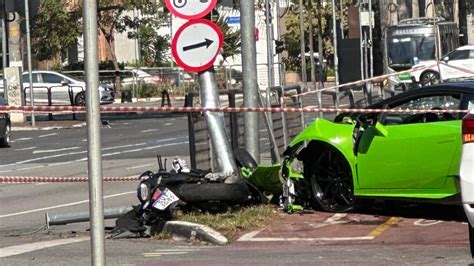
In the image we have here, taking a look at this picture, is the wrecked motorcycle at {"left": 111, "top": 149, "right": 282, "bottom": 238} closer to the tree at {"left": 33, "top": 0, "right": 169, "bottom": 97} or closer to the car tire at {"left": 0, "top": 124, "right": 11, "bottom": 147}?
the car tire at {"left": 0, "top": 124, "right": 11, "bottom": 147}

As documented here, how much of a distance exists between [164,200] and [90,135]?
20.3 ft

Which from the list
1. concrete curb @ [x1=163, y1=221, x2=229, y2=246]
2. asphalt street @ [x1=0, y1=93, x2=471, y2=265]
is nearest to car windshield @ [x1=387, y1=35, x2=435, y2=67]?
asphalt street @ [x1=0, y1=93, x2=471, y2=265]

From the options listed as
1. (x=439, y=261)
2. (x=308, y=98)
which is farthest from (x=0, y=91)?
(x=439, y=261)

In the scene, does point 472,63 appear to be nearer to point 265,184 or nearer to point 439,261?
point 265,184

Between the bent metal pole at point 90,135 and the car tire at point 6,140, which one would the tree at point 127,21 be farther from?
the bent metal pole at point 90,135

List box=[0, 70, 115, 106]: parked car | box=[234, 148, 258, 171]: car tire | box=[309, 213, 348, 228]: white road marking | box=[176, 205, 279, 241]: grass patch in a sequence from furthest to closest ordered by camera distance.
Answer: box=[0, 70, 115, 106]: parked car
box=[234, 148, 258, 171]: car tire
box=[309, 213, 348, 228]: white road marking
box=[176, 205, 279, 241]: grass patch

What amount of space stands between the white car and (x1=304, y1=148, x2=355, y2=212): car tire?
10.7 ft

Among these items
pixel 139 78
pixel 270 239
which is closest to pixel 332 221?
pixel 270 239

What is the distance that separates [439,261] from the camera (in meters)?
8.48

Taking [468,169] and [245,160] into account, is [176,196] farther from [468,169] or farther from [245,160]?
[468,169]

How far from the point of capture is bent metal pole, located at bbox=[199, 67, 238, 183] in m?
11.1

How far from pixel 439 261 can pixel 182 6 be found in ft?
12.7

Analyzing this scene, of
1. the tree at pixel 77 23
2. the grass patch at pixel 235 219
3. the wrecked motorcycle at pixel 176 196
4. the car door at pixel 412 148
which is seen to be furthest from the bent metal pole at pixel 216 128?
the tree at pixel 77 23

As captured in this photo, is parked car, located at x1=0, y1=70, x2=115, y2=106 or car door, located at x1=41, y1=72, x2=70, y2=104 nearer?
parked car, located at x1=0, y1=70, x2=115, y2=106
